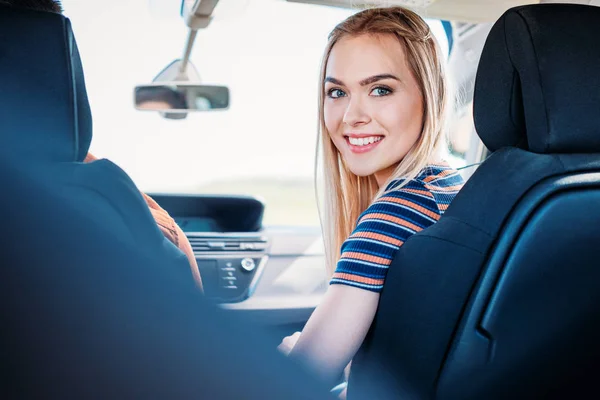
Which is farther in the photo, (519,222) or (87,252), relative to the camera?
(519,222)

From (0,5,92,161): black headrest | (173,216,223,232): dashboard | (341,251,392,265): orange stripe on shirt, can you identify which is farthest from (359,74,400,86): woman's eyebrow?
(173,216,223,232): dashboard

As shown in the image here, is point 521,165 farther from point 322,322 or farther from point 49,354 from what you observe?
point 49,354

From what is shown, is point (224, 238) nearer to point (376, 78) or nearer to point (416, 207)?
point (376, 78)

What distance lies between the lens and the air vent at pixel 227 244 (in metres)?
3.38

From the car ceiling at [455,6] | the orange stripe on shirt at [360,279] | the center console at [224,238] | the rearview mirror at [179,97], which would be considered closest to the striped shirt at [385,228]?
the orange stripe on shirt at [360,279]

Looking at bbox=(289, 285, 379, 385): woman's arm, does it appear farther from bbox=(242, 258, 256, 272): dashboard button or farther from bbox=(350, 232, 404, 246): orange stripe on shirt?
bbox=(242, 258, 256, 272): dashboard button

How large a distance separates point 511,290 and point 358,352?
0.48 meters

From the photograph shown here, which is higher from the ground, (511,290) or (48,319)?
(48,319)

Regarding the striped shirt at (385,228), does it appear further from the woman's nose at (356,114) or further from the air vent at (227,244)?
the air vent at (227,244)

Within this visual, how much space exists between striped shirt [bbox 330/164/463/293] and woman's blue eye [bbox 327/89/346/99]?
16.9 inches

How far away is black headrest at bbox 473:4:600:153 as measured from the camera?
140 centimetres

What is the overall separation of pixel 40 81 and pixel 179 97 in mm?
1800

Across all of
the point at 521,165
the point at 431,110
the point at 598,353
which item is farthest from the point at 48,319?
the point at 431,110

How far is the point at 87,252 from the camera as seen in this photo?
0.78 m
